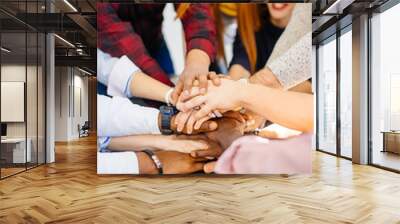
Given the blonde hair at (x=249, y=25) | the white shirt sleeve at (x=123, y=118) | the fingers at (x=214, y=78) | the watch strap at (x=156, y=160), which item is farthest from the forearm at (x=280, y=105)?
the watch strap at (x=156, y=160)

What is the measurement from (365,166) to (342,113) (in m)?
1.94

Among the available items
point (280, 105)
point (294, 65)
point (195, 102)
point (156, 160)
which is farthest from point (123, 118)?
point (294, 65)

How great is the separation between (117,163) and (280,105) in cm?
276

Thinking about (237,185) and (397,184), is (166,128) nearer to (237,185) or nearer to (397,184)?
(237,185)

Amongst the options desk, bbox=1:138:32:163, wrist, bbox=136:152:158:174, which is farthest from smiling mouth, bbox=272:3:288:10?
desk, bbox=1:138:32:163

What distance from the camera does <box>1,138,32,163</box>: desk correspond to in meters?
6.49

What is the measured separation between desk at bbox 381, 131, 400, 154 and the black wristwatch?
14.0 ft

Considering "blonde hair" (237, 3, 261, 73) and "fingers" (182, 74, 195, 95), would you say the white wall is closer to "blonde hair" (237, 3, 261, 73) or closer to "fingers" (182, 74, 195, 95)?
"fingers" (182, 74, 195, 95)

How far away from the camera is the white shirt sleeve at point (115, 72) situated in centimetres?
617

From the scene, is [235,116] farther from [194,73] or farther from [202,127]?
[194,73]

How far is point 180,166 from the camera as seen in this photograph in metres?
6.25

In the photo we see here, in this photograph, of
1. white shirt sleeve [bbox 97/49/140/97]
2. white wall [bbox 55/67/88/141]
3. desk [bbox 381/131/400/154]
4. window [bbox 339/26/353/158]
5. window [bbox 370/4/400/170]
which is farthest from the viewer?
white wall [bbox 55/67/88/141]

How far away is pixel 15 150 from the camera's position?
22.8ft

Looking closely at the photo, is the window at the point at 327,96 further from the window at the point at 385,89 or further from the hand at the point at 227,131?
the hand at the point at 227,131
